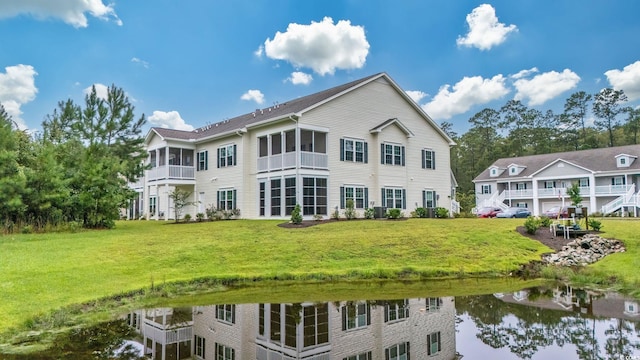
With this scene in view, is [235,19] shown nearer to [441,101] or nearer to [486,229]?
[486,229]

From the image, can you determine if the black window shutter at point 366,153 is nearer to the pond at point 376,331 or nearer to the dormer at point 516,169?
the pond at point 376,331

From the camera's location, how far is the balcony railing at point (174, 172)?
100 ft

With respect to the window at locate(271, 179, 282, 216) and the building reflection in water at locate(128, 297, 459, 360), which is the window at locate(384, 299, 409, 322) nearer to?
the building reflection in water at locate(128, 297, 459, 360)

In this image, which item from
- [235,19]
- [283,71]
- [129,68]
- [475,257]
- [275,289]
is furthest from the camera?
[283,71]

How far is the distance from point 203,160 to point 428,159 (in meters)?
16.0

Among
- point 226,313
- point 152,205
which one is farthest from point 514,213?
point 226,313

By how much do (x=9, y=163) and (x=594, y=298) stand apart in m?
22.9

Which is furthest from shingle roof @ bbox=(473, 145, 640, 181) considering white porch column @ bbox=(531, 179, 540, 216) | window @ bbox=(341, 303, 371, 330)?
window @ bbox=(341, 303, 371, 330)

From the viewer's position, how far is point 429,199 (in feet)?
98.8

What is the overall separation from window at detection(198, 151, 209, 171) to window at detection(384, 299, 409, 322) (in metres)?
22.7

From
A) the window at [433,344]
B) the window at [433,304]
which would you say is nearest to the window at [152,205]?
the window at [433,304]

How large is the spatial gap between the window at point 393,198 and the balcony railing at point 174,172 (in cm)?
1396

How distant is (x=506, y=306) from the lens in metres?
10.0

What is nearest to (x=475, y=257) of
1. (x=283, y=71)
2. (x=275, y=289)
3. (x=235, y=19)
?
(x=275, y=289)
